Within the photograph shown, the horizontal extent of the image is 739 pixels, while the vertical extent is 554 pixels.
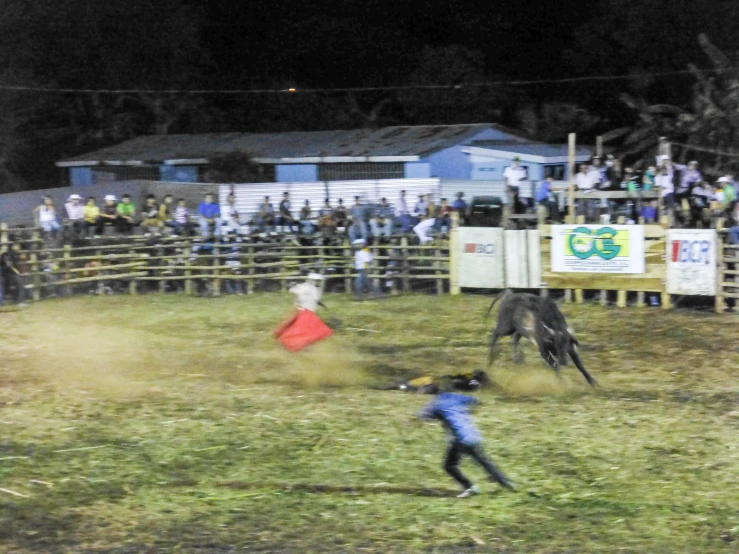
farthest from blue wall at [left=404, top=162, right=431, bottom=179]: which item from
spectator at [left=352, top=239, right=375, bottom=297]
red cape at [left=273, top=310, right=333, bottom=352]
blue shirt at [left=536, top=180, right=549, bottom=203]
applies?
red cape at [left=273, top=310, right=333, bottom=352]

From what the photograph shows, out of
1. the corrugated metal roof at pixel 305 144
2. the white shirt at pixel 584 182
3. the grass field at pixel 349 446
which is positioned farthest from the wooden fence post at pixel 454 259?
the corrugated metal roof at pixel 305 144

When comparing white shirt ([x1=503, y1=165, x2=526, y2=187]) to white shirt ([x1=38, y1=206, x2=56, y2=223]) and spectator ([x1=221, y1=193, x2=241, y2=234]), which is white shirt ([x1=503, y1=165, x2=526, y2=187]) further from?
white shirt ([x1=38, y1=206, x2=56, y2=223])

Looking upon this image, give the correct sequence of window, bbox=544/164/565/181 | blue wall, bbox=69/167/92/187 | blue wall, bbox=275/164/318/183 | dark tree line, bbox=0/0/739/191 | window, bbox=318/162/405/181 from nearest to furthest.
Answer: window, bbox=544/164/565/181 → window, bbox=318/162/405/181 → blue wall, bbox=275/164/318/183 → blue wall, bbox=69/167/92/187 → dark tree line, bbox=0/0/739/191

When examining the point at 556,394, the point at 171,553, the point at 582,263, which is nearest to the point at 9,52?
the point at 582,263

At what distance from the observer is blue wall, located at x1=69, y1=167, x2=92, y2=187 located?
37.2 meters

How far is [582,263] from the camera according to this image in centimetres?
1883

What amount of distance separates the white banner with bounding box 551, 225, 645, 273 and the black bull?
6.00 meters

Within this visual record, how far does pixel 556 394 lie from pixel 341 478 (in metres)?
3.87

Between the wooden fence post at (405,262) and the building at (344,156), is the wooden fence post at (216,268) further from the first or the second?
the building at (344,156)

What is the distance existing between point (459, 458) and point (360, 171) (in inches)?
966

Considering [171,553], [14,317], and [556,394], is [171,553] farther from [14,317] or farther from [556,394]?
[14,317]

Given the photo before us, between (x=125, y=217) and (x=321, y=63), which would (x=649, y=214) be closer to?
(x=125, y=217)

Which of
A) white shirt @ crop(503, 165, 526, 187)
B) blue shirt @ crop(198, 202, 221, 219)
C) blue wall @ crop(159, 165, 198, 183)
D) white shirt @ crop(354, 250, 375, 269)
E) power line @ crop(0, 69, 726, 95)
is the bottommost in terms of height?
white shirt @ crop(354, 250, 375, 269)

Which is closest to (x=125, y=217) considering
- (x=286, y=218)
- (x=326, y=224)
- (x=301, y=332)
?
(x=286, y=218)
